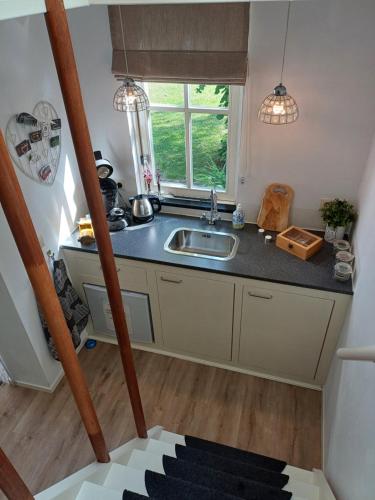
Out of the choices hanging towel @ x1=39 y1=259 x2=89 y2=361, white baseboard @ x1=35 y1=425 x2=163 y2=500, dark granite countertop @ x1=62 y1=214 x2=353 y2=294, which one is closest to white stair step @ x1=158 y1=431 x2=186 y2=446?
white baseboard @ x1=35 y1=425 x2=163 y2=500

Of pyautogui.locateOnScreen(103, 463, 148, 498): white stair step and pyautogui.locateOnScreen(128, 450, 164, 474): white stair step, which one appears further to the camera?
pyautogui.locateOnScreen(128, 450, 164, 474): white stair step

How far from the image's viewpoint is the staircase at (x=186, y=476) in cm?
136

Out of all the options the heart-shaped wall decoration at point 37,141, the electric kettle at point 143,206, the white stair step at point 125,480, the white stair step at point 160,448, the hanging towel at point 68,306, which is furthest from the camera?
the electric kettle at point 143,206

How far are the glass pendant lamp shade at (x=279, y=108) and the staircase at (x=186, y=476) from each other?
177 centimetres

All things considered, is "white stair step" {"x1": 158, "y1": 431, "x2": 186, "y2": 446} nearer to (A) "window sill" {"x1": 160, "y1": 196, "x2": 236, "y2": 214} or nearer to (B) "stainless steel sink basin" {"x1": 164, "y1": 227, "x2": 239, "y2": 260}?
(B) "stainless steel sink basin" {"x1": 164, "y1": 227, "x2": 239, "y2": 260}

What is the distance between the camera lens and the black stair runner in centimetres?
149

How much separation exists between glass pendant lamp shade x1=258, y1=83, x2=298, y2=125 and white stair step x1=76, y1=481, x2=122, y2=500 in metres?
1.83

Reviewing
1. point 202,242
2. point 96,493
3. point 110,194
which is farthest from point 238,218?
point 96,493

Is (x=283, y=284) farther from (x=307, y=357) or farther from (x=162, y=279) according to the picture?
(x=162, y=279)

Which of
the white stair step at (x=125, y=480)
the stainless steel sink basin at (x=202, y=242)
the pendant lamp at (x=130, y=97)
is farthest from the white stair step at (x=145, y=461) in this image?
the pendant lamp at (x=130, y=97)

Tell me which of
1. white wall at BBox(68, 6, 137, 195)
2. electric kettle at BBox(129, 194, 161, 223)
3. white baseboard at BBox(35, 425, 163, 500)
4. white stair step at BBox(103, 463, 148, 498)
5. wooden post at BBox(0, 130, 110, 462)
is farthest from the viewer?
electric kettle at BBox(129, 194, 161, 223)

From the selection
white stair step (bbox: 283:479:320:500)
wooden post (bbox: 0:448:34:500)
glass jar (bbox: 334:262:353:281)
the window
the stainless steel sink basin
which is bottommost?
white stair step (bbox: 283:479:320:500)

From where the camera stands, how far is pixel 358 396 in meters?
1.42

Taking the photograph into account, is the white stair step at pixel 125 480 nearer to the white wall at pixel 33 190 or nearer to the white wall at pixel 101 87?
the white wall at pixel 33 190
